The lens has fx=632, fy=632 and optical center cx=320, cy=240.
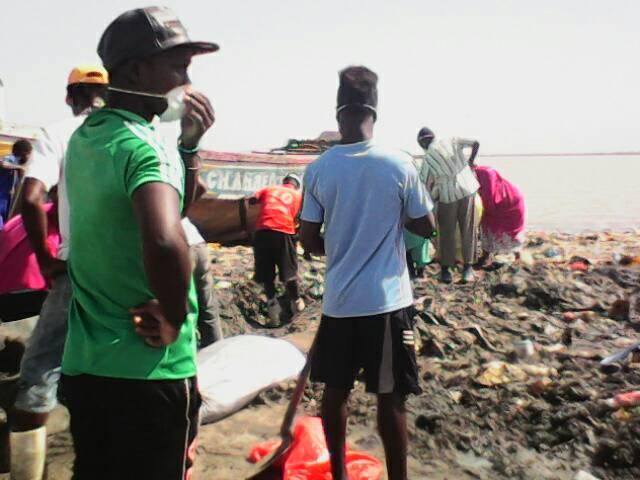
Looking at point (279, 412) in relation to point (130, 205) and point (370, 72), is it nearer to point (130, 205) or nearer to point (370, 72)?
point (370, 72)

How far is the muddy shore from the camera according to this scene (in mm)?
2883

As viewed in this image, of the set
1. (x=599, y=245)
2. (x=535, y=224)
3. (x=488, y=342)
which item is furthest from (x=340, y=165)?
(x=535, y=224)

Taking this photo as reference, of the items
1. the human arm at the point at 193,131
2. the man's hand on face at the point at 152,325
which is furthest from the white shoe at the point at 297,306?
the man's hand on face at the point at 152,325

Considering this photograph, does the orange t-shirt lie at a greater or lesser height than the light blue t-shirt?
lesser

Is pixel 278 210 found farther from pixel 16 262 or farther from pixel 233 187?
pixel 233 187

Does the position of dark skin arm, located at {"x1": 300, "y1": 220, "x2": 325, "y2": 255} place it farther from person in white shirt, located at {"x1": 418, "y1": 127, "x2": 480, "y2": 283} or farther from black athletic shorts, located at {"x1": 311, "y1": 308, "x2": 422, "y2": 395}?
person in white shirt, located at {"x1": 418, "y1": 127, "x2": 480, "y2": 283}

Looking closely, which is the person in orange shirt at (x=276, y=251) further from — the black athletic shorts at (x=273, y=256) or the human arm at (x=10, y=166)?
the human arm at (x=10, y=166)

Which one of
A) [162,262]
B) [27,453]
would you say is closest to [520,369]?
[27,453]

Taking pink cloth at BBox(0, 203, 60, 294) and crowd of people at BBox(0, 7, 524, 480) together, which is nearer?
crowd of people at BBox(0, 7, 524, 480)

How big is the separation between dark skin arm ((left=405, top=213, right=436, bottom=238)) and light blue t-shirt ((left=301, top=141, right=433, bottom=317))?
0.9 inches

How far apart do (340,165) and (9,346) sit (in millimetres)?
2397

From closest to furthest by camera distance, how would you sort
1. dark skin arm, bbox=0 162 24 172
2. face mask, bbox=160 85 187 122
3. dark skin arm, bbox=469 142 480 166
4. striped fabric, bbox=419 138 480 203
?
face mask, bbox=160 85 187 122
dark skin arm, bbox=0 162 24 172
striped fabric, bbox=419 138 480 203
dark skin arm, bbox=469 142 480 166

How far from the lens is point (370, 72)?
7.87ft

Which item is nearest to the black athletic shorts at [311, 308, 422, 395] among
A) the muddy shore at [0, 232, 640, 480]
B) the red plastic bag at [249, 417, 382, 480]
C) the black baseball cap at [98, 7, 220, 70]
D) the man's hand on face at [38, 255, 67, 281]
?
the red plastic bag at [249, 417, 382, 480]
